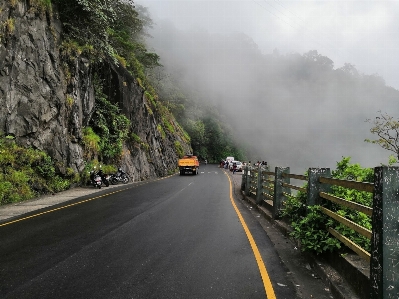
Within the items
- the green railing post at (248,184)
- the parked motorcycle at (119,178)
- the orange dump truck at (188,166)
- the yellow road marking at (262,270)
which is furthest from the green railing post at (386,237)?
the orange dump truck at (188,166)

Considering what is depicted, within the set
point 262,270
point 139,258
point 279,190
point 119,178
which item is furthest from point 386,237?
point 119,178

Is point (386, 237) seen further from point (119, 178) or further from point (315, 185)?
point (119, 178)

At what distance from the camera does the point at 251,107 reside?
124m

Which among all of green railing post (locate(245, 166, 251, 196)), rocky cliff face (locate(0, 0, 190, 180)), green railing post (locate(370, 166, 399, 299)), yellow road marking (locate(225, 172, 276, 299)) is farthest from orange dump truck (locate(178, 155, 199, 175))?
green railing post (locate(370, 166, 399, 299))

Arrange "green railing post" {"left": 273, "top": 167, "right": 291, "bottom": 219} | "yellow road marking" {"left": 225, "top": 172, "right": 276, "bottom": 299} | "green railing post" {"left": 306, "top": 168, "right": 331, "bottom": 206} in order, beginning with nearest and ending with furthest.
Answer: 1. "yellow road marking" {"left": 225, "top": 172, "right": 276, "bottom": 299}
2. "green railing post" {"left": 306, "top": 168, "right": 331, "bottom": 206}
3. "green railing post" {"left": 273, "top": 167, "right": 291, "bottom": 219}

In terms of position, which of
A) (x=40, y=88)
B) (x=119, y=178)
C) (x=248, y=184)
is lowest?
(x=119, y=178)

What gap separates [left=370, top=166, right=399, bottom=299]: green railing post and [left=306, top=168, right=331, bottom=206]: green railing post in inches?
102

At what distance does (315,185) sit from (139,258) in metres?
3.47

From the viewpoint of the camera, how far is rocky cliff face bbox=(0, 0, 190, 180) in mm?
15977

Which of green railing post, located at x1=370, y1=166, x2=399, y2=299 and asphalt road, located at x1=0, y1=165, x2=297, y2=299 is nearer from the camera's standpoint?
green railing post, located at x1=370, y1=166, x2=399, y2=299

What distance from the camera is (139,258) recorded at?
591 centimetres

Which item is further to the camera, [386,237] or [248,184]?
[248,184]

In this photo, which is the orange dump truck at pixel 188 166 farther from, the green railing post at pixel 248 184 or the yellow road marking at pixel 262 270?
the yellow road marking at pixel 262 270

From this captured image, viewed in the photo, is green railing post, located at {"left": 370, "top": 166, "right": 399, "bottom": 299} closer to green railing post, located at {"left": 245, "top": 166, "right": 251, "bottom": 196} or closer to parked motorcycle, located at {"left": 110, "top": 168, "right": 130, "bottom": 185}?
green railing post, located at {"left": 245, "top": 166, "right": 251, "bottom": 196}
